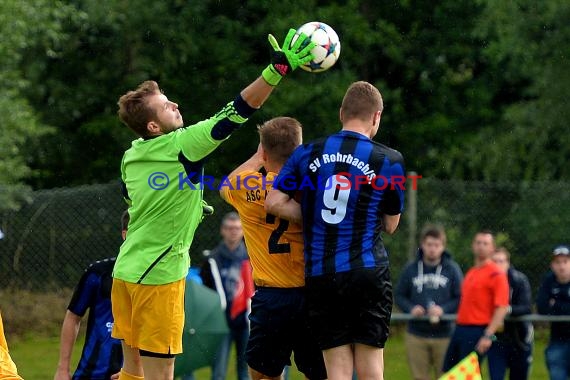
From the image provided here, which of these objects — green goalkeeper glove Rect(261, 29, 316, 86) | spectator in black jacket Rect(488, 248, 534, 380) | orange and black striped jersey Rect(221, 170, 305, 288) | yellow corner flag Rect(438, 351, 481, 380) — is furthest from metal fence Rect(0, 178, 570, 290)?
green goalkeeper glove Rect(261, 29, 316, 86)

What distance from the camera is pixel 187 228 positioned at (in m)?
6.19

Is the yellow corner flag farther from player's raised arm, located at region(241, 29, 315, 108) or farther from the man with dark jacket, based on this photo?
player's raised arm, located at region(241, 29, 315, 108)

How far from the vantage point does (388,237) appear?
14.5 metres

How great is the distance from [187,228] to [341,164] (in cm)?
94

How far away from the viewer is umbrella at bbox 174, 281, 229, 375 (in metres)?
10.5

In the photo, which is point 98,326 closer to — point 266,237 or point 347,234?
point 266,237

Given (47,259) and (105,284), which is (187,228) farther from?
(47,259)

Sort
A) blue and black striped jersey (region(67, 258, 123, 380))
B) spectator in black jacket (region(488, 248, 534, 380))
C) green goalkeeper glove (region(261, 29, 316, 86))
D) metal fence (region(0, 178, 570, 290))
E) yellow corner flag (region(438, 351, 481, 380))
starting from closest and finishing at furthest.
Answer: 1. green goalkeeper glove (region(261, 29, 316, 86))
2. blue and black striped jersey (region(67, 258, 123, 380))
3. yellow corner flag (region(438, 351, 481, 380))
4. spectator in black jacket (region(488, 248, 534, 380))
5. metal fence (region(0, 178, 570, 290))

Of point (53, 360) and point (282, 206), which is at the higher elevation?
point (282, 206)

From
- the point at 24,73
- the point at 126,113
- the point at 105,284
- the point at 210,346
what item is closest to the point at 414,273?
the point at 210,346

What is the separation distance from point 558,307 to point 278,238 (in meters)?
5.30

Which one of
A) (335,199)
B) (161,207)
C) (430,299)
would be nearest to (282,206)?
(335,199)

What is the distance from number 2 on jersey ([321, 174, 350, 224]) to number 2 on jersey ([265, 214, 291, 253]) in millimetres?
484

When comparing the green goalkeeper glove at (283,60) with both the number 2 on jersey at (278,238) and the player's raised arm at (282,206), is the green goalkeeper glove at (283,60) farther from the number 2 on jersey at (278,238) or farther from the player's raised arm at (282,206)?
the number 2 on jersey at (278,238)
